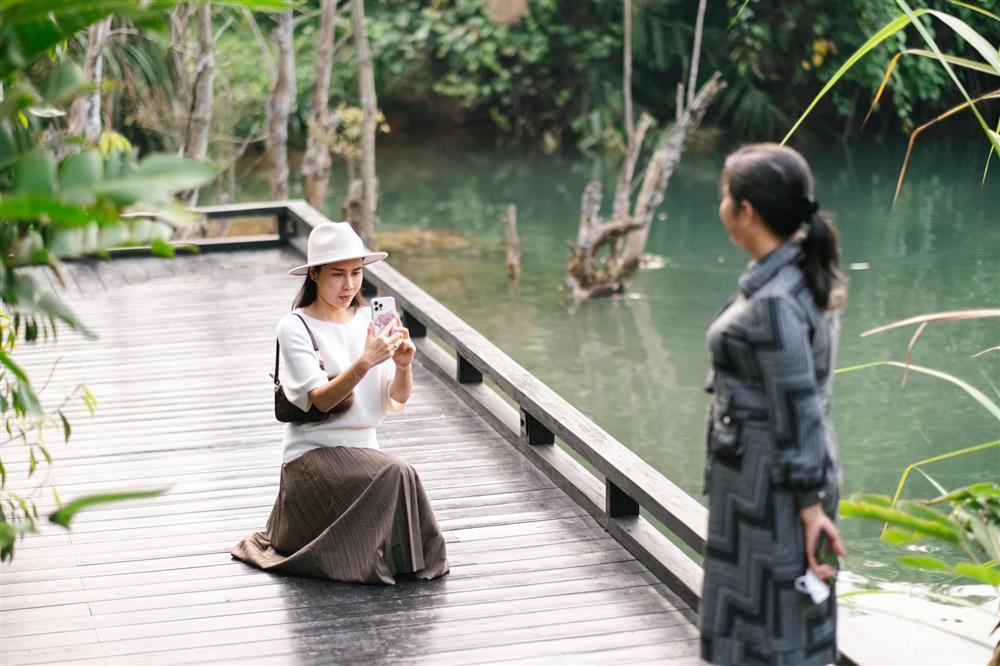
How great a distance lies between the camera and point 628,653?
305 cm

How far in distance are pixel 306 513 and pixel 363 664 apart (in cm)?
56

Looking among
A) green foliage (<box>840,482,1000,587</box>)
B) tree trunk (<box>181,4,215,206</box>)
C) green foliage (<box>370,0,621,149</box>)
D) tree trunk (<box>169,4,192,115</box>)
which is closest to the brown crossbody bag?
green foliage (<box>840,482,1000,587</box>)

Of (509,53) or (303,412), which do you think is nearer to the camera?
(303,412)

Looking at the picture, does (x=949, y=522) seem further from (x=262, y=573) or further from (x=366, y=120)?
(x=366, y=120)

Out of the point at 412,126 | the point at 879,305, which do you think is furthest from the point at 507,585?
the point at 412,126

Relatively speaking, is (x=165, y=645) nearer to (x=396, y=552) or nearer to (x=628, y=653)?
(x=396, y=552)

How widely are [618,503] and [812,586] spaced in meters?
1.56

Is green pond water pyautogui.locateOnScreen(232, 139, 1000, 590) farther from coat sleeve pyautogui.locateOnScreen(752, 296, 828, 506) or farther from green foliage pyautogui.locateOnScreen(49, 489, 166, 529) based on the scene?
green foliage pyautogui.locateOnScreen(49, 489, 166, 529)

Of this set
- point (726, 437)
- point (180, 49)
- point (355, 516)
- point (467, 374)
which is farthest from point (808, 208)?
point (180, 49)

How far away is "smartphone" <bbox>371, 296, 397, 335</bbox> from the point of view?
3293 millimetres

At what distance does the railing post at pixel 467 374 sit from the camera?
540 centimetres

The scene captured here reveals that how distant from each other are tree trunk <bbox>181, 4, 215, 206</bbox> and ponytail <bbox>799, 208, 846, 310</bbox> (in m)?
8.83

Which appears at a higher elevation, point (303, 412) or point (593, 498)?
point (303, 412)

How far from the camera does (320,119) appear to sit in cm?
1266
